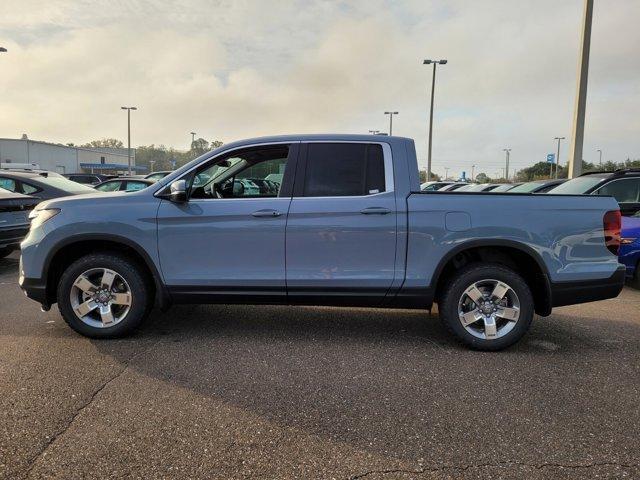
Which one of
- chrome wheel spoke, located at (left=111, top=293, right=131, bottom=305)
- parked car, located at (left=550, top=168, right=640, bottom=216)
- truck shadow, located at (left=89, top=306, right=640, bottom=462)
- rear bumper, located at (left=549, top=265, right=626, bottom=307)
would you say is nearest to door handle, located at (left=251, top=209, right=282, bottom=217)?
truck shadow, located at (left=89, top=306, right=640, bottom=462)

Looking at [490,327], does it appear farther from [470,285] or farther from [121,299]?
[121,299]

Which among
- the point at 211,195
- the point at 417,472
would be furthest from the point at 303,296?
the point at 417,472

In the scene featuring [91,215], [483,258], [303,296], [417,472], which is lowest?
[417,472]

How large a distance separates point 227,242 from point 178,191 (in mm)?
613

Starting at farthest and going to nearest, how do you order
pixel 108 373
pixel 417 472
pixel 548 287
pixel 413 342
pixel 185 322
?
pixel 185 322, pixel 413 342, pixel 548 287, pixel 108 373, pixel 417 472

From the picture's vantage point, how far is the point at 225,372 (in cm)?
382

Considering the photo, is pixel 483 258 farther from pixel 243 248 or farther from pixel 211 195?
pixel 211 195

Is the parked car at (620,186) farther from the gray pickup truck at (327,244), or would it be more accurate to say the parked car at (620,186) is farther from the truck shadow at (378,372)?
the gray pickup truck at (327,244)

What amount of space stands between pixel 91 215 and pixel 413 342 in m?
3.19

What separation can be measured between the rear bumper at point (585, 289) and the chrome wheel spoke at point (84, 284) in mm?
4123

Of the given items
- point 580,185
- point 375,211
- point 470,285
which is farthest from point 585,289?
point 580,185

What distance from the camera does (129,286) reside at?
14.6 feet

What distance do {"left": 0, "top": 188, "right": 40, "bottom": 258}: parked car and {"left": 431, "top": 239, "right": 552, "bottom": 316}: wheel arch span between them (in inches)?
273

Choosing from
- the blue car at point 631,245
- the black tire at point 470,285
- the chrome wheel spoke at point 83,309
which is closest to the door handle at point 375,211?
the black tire at point 470,285
